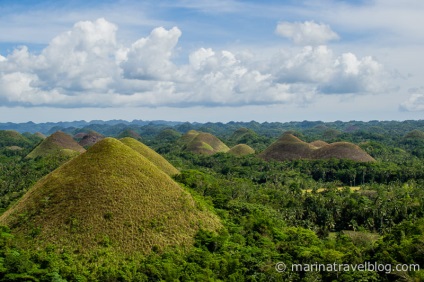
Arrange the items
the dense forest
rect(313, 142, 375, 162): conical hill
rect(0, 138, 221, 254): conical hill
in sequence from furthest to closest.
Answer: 1. rect(313, 142, 375, 162): conical hill
2. rect(0, 138, 221, 254): conical hill
3. the dense forest

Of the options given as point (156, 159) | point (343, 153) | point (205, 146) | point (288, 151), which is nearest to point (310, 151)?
point (288, 151)

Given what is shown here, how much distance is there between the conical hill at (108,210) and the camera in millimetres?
43719

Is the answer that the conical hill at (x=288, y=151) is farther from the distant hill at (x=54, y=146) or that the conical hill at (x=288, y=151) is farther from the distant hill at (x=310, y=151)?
the distant hill at (x=54, y=146)

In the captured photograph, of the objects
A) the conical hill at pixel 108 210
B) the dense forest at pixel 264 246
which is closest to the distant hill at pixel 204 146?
the dense forest at pixel 264 246

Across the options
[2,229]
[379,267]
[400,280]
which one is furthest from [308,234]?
[2,229]

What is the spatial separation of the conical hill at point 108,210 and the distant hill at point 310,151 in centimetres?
8669

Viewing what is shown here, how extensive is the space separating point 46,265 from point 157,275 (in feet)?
34.8

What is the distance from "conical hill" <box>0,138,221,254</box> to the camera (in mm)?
43719

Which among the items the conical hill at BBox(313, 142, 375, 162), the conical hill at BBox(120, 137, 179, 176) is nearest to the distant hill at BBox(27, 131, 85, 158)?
the conical hill at BBox(120, 137, 179, 176)

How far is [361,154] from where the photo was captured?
427ft

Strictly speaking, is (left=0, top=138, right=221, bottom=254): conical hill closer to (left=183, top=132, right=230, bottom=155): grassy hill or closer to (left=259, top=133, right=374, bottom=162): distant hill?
(left=259, top=133, right=374, bottom=162): distant hill

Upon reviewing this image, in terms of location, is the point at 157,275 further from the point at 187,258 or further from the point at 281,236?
the point at 281,236

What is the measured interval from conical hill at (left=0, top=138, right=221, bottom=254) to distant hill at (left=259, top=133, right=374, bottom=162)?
8669 cm

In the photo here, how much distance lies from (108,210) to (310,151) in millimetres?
106209
